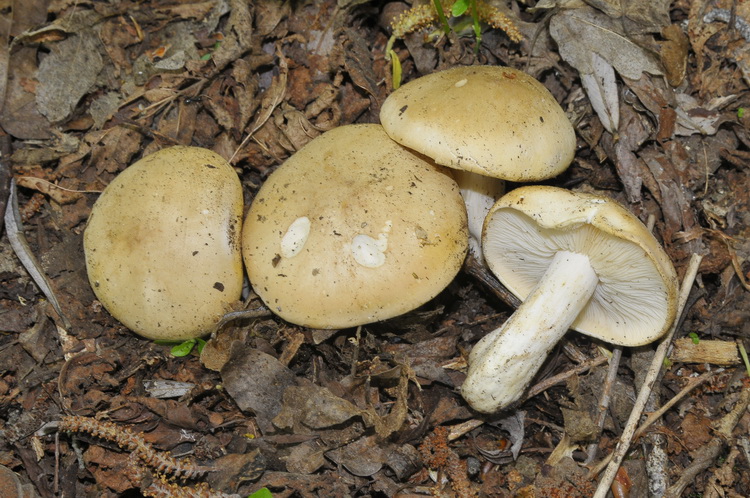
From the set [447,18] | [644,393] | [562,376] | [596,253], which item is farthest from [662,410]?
[447,18]

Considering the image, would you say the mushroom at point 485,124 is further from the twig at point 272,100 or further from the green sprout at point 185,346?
the green sprout at point 185,346

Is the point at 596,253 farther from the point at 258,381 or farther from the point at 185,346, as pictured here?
the point at 185,346

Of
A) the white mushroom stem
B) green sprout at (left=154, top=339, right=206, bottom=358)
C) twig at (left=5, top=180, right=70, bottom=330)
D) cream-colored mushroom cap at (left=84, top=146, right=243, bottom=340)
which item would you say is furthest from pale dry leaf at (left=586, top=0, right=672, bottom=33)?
twig at (left=5, top=180, right=70, bottom=330)

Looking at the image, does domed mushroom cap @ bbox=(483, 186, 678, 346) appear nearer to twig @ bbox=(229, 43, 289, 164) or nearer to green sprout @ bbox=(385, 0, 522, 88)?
green sprout @ bbox=(385, 0, 522, 88)

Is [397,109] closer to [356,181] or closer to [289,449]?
[356,181]

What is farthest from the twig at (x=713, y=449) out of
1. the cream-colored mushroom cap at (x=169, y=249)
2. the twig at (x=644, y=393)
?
the cream-colored mushroom cap at (x=169, y=249)

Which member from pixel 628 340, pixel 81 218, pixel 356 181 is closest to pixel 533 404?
pixel 628 340

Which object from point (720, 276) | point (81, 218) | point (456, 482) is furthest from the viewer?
point (81, 218)
